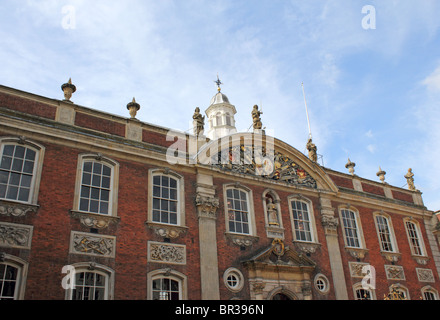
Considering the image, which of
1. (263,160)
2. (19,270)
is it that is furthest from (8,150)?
(263,160)

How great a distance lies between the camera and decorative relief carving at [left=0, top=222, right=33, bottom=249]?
12.3m

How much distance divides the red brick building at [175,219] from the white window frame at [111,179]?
0.13ft

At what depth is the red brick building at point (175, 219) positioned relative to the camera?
13.1 meters

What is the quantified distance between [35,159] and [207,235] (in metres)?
6.71

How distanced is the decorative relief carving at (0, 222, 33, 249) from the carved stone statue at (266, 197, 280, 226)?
9609 millimetres

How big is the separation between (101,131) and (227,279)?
7369mm

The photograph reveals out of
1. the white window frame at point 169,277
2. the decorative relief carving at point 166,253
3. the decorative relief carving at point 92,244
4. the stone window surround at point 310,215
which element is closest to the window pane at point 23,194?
the decorative relief carving at point 92,244

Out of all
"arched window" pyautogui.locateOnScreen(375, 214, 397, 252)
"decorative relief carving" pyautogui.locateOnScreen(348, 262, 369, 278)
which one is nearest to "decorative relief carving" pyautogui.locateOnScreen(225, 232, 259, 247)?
"decorative relief carving" pyautogui.locateOnScreen(348, 262, 369, 278)

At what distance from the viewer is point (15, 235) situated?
12.4m

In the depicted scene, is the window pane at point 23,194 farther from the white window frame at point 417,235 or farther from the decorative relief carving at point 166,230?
the white window frame at point 417,235

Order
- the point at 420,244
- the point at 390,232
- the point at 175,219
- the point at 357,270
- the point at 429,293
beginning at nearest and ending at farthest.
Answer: the point at 175,219 < the point at 357,270 < the point at 429,293 < the point at 390,232 < the point at 420,244

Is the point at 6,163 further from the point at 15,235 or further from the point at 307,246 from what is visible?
the point at 307,246
